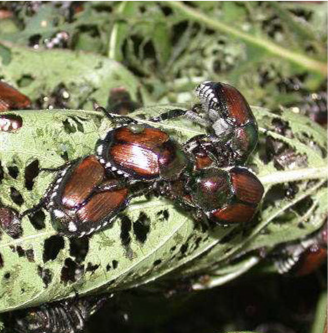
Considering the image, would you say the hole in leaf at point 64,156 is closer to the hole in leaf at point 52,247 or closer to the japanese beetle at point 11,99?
the hole in leaf at point 52,247

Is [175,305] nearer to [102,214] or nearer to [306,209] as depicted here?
[306,209]

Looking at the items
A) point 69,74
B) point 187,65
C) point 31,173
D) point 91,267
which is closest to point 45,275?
point 91,267

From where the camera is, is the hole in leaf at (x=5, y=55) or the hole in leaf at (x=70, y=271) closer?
the hole in leaf at (x=70, y=271)

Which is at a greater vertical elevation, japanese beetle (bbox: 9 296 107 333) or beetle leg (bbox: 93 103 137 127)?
beetle leg (bbox: 93 103 137 127)

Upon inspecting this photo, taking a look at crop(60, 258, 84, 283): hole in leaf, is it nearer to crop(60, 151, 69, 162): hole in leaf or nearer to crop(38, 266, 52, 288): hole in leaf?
crop(38, 266, 52, 288): hole in leaf

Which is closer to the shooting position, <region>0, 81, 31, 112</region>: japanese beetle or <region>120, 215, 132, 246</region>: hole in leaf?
<region>120, 215, 132, 246</region>: hole in leaf

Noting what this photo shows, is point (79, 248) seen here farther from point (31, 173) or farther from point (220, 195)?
point (220, 195)

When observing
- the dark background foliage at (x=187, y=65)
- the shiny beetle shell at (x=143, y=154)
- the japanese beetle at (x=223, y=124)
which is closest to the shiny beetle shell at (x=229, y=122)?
the japanese beetle at (x=223, y=124)

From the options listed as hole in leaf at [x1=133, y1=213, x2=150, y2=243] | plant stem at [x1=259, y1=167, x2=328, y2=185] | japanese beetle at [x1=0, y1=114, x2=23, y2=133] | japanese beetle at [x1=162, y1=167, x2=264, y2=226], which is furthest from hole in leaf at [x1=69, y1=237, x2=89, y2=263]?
plant stem at [x1=259, y1=167, x2=328, y2=185]
